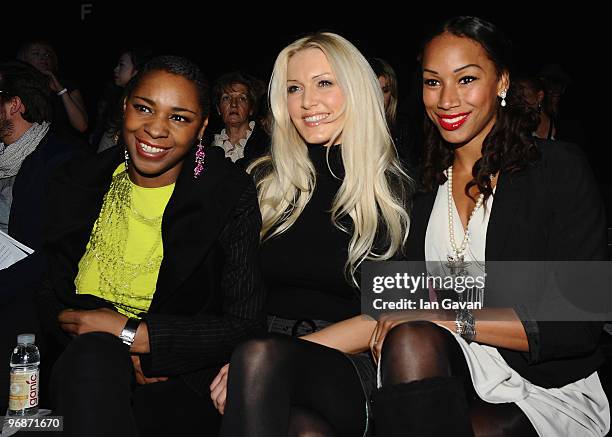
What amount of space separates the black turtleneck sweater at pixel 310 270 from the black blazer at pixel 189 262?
0.08 metres

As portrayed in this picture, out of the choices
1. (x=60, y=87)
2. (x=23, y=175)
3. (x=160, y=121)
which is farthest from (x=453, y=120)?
(x=60, y=87)

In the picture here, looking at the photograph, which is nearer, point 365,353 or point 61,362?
point 61,362

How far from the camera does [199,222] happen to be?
2.29 meters

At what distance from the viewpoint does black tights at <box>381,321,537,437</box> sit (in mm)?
1778

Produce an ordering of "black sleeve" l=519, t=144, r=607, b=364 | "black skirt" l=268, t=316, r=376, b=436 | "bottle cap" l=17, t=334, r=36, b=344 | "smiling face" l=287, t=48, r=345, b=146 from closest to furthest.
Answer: "black sleeve" l=519, t=144, r=607, b=364 → "black skirt" l=268, t=316, r=376, b=436 → "bottle cap" l=17, t=334, r=36, b=344 → "smiling face" l=287, t=48, r=345, b=146

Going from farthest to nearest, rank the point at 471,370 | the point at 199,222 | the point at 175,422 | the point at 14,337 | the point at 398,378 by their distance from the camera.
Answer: the point at 14,337, the point at 199,222, the point at 175,422, the point at 471,370, the point at 398,378

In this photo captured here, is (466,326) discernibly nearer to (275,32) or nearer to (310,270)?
(310,270)

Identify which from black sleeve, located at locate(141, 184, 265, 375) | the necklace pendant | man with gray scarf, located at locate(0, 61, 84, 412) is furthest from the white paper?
the necklace pendant

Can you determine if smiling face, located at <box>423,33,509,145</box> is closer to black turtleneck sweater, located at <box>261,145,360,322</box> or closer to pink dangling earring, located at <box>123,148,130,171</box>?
black turtleneck sweater, located at <box>261,145,360,322</box>

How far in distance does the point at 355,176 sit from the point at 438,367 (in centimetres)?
90

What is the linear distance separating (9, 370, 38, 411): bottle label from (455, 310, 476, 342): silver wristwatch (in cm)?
132

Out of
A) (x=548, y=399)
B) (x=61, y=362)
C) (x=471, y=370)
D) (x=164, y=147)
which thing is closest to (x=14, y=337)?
(x=61, y=362)

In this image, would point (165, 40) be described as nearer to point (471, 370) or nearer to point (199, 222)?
point (199, 222)

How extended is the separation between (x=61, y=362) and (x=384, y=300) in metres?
1.00
